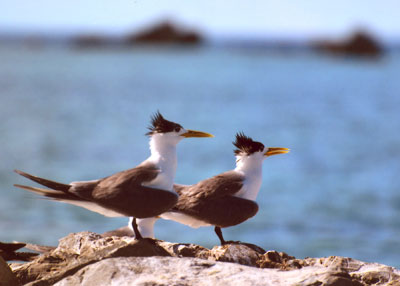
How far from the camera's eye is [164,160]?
8133 mm

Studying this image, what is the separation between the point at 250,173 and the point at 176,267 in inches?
60.2

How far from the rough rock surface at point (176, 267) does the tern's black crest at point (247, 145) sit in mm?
1064

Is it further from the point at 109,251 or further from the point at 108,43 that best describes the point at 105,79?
the point at 109,251

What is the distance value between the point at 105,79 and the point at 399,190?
184 ft

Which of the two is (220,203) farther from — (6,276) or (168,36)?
(168,36)

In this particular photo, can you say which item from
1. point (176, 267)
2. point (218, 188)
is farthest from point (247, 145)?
point (176, 267)

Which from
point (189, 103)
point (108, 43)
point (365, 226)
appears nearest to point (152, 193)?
point (365, 226)

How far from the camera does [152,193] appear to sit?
26.5ft

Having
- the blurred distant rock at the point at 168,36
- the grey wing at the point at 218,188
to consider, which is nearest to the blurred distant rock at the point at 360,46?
the blurred distant rock at the point at 168,36

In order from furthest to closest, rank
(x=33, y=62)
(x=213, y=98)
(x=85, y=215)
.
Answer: (x=33, y=62), (x=213, y=98), (x=85, y=215)

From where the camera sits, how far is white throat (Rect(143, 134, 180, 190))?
8141 millimetres

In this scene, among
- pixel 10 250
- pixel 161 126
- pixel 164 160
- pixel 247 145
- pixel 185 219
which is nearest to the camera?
pixel 164 160

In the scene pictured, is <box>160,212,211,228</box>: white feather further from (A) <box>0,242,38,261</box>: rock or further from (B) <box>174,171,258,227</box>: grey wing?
(A) <box>0,242,38,261</box>: rock

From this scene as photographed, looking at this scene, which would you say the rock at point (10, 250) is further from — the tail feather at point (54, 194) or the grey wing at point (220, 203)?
the grey wing at point (220, 203)
